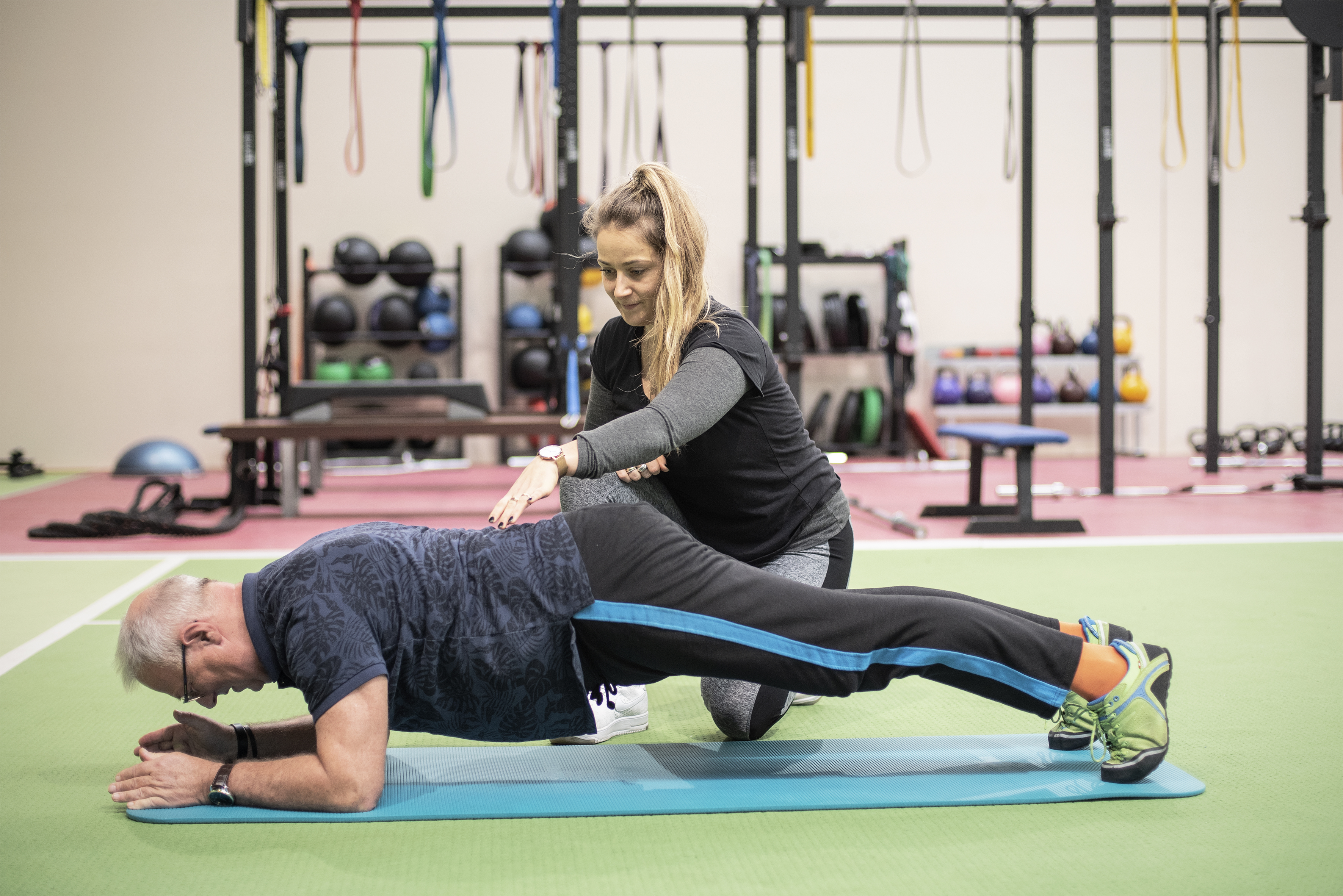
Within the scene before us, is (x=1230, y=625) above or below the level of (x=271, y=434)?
below

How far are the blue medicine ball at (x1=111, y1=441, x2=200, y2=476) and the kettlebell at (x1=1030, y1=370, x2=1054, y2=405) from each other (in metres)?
6.41

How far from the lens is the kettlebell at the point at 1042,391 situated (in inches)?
335

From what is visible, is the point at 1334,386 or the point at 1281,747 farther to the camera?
the point at 1334,386

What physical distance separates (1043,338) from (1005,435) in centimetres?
442

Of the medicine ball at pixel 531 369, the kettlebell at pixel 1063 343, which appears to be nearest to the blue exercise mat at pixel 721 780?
the medicine ball at pixel 531 369

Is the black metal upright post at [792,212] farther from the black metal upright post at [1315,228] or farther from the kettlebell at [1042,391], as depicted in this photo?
the kettlebell at [1042,391]

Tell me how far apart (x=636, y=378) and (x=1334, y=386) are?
31.0 feet

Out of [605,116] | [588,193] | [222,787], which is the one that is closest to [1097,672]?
[222,787]

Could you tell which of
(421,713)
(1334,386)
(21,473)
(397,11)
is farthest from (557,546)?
(1334,386)

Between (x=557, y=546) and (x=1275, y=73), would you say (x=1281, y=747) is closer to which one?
(x=557, y=546)

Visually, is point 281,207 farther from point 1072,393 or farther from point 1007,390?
point 1072,393

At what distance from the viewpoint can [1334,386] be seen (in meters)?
9.52

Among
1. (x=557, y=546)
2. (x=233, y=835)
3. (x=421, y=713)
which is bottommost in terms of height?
(x=233, y=835)

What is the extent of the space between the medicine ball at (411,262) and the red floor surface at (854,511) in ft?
4.85
